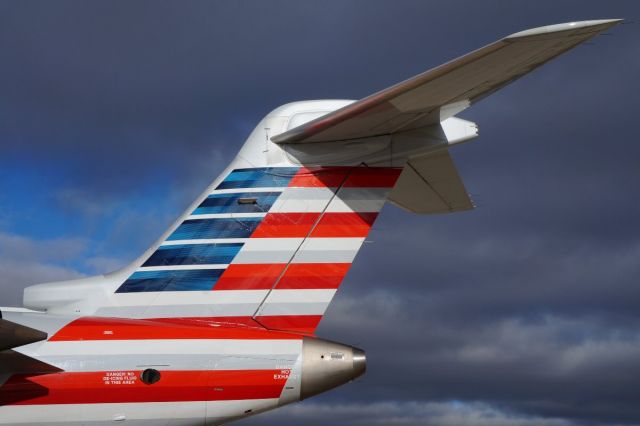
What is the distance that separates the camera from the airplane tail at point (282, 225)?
8312 mm

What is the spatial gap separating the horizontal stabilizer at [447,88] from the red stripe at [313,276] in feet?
4.47

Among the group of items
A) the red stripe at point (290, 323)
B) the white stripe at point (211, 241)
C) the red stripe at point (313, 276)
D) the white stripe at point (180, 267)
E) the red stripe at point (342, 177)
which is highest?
the red stripe at point (342, 177)

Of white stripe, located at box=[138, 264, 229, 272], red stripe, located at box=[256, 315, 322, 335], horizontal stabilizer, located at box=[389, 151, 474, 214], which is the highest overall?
horizontal stabilizer, located at box=[389, 151, 474, 214]

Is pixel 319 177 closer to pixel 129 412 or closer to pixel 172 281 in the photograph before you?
pixel 172 281

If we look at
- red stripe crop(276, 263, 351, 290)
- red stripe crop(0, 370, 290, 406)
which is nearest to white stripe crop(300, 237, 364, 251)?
red stripe crop(276, 263, 351, 290)

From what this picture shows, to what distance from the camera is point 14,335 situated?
7.11m

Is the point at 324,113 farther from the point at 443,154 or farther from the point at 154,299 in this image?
the point at 154,299

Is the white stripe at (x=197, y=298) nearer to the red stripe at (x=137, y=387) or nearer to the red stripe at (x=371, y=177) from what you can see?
the red stripe at (x=137, y=387)

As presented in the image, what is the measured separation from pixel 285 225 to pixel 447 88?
2281 millimetres

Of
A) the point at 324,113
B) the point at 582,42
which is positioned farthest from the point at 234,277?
the point at 582,42

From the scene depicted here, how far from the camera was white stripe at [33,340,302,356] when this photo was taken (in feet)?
25.0

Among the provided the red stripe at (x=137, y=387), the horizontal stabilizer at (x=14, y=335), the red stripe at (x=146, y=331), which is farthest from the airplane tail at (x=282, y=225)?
the horizontal stabilizer at (x=14, y=335)

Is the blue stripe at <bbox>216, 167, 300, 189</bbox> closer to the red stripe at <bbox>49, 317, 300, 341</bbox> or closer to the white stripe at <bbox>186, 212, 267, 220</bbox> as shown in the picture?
the white stripe at <bbox>186, 212, 267, 220</bbox>

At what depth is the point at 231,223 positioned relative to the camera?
339 inches
